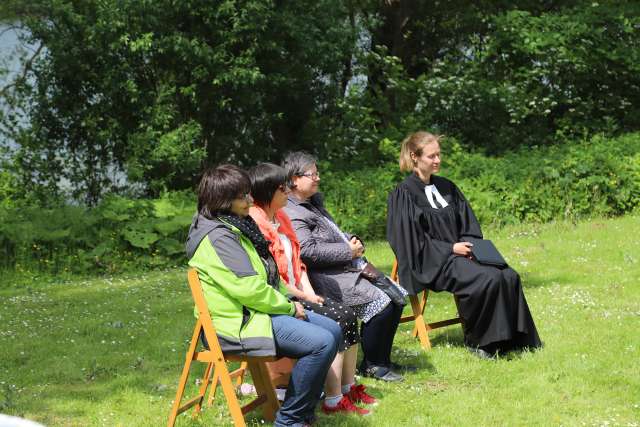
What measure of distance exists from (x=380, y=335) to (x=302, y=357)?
1.43 meters

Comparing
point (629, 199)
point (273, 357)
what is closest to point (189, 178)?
point (629, 199)

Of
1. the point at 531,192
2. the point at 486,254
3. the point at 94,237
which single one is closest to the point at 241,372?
the point at 486,254

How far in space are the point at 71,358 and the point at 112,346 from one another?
17.3 inches

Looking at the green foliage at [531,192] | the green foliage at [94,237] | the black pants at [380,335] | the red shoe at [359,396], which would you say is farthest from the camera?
the green foliage at [531,192]

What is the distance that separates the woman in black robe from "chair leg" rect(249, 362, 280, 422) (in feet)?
6.49

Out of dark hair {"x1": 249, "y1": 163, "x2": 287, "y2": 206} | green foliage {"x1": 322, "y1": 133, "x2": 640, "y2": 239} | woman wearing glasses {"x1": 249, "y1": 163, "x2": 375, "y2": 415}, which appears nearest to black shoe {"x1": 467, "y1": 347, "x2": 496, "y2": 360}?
woman wearing glasses {"x1": 249, "y1": 163, "x2": 375, "y2": 415}

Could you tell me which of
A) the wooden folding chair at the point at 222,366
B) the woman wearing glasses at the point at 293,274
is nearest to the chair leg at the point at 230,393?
the wooden folding chair at the point at 222,366

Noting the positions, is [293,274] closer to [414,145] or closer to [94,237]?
[414,145]

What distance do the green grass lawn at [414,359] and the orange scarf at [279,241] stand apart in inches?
34.2

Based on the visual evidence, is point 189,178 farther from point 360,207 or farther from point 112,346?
point 112,346

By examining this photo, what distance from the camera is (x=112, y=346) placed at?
7262 millimetres

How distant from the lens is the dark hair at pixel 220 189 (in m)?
4.72

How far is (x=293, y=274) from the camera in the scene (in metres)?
5.42

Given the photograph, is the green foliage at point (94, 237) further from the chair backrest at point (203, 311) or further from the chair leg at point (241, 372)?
the chair backrest at point (203, 311)
